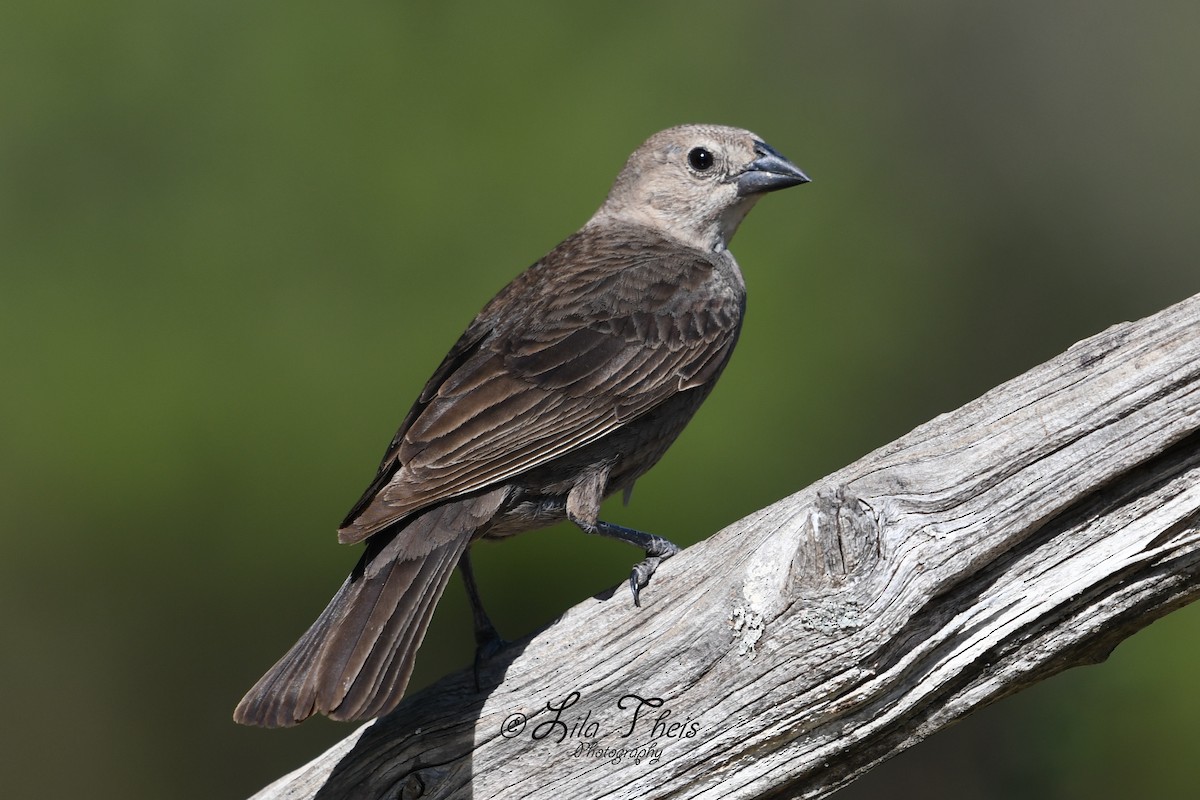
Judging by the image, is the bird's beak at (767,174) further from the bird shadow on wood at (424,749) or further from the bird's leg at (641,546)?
the bird shadow on wood at (424,749)

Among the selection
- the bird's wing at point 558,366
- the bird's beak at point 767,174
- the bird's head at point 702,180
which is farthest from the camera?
the bird's head at point 702,180

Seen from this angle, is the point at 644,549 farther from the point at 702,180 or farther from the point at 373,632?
the point at 702,180

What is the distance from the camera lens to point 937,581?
119 inches

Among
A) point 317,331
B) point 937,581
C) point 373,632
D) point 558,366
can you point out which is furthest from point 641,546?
point 317,331

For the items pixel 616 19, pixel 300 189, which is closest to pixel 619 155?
pixel 616 19

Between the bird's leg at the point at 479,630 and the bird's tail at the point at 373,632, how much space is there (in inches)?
5.2

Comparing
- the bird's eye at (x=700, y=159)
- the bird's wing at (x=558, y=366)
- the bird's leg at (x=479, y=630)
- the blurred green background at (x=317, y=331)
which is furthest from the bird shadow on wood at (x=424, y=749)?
the blurred green background at (x=317, y=331)

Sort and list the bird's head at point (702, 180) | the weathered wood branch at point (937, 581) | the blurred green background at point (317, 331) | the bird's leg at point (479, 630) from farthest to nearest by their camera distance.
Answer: the blurred green background at point (317, 331) → the bird's head at point (702, 180) → the bird's leg at point (479, 630) → the weathered wood branch at point (937, 581)

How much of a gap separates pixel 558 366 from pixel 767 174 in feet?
4.09

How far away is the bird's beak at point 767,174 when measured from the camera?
4824mm

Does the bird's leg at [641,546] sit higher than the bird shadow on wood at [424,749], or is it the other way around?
the bird's leg at [641,546]

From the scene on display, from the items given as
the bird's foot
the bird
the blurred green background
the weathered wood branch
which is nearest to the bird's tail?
the bird

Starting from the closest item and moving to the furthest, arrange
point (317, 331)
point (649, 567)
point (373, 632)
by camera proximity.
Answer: point (373, 632)
point (649, 567)
point (317, 331)

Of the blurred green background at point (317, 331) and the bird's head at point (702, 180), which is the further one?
the blurred green background at point (317, 331)
